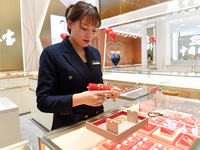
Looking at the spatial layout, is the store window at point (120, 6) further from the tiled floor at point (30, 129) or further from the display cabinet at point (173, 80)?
the tiled floor at point (30, 129)

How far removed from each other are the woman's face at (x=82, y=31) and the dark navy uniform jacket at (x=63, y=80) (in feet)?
0.24

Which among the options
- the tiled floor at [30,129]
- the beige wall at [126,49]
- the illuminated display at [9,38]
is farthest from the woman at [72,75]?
the beige wall at [126,49]

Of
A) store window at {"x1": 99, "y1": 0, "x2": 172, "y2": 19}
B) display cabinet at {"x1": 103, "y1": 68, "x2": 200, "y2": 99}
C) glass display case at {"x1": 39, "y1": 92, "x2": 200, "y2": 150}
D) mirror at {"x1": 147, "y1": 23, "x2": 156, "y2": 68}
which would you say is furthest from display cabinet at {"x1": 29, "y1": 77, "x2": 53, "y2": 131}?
mirror at {"x1": 147, "y1": 23, "x2": 156, "y2": 68}

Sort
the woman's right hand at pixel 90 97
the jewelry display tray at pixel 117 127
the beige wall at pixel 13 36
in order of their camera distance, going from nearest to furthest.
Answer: the jewelry display tray at pixel 117 127 → the woman's right hand at pixel 90 97 → the beige wall at pixel 13 36

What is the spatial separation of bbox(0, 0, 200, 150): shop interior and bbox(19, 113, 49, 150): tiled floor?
20mm

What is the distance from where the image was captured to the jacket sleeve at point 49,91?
0.77m

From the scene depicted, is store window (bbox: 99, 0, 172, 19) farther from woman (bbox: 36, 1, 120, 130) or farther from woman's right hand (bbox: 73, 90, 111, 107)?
woman's right hand (bbox: 73, 90, 111, 107)

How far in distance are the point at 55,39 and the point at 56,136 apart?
19.5 feet

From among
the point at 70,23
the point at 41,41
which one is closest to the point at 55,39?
the point at 41,41

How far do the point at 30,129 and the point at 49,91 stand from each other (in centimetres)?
274

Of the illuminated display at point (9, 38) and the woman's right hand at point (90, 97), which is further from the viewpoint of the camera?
the illuminated display at point (9, 38)

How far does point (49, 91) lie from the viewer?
32.4 inches

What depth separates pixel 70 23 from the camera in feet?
3.10

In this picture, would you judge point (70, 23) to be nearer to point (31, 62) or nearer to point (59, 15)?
point (31, 62)
